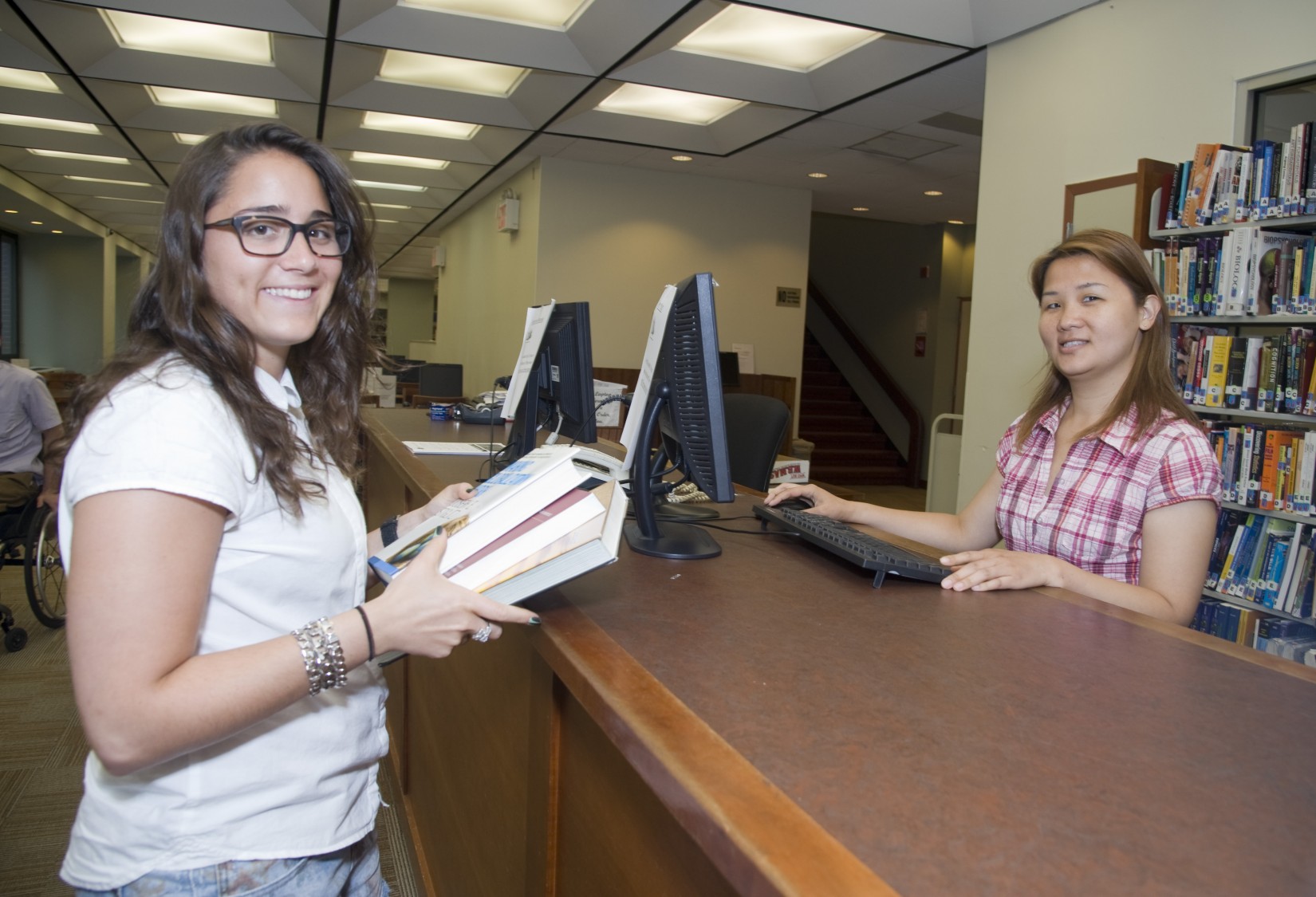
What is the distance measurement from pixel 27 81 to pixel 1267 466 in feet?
24.2

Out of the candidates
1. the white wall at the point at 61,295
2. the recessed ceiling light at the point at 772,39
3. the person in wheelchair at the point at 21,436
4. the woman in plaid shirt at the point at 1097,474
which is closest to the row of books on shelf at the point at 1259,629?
the woman in plaid shirt at the point at 1097,474

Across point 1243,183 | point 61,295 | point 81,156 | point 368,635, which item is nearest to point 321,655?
point 368,635

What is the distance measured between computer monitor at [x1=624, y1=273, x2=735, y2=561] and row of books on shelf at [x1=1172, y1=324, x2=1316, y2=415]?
2.26m

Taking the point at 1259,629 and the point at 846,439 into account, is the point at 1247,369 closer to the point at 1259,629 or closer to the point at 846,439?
the point at 1259,629

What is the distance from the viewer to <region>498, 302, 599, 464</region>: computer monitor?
2.18m

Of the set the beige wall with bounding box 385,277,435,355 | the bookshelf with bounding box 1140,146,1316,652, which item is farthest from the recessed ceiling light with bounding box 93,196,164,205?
the bookshelf with bounding box 1140,146,1316,652

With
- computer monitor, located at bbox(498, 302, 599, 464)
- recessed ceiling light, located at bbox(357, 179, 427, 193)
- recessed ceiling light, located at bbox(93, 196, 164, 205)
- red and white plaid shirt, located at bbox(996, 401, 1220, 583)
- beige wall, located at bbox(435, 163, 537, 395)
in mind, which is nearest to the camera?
red and white plaid shirt, located at bbox(996, 401, 1220, 583)

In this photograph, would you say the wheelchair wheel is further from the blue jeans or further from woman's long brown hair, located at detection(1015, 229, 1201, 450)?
woman's long brown hair, located at detection(1015, 229, 1201, 450)

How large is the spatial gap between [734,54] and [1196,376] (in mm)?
3149

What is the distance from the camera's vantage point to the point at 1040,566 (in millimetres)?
1431

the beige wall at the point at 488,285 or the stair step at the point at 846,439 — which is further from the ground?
the beige wall at the point at 488,285

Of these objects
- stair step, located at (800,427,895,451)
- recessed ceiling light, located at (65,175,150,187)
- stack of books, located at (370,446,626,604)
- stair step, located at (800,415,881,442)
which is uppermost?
recessed ceiling light, located at (65,175,150,187)

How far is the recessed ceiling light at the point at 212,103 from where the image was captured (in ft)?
20.8

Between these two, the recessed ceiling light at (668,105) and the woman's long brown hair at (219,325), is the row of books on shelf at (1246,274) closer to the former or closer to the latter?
the woman's long brown hair at (219,325)
